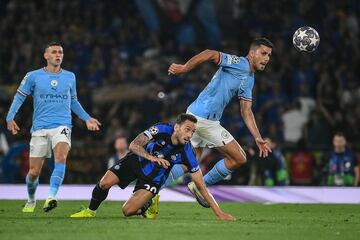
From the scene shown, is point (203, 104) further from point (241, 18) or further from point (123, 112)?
point (241, 18)

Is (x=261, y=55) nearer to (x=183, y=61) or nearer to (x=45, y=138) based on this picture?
(x=45, y=138)

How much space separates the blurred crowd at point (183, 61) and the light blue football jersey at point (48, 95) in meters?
5.67

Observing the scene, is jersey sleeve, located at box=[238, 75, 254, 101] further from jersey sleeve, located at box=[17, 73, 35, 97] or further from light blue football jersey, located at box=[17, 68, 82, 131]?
jersey sleeve, located at box=[17, 73, 35, 97]

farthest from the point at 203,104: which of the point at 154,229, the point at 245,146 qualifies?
the point at 245,146

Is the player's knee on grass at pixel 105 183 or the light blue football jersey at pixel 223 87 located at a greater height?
the light blue football jersey at pixel 223 87

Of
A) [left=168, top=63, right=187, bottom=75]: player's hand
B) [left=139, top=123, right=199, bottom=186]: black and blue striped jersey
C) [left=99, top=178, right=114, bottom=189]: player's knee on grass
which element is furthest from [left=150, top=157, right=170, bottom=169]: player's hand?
[left=168, top=63, right=187, bottom=75]: player's hand

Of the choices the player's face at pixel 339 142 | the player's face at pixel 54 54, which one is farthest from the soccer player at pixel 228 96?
the player's face at pixel 339 142

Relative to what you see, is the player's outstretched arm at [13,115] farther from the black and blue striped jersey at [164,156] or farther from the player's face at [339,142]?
the player's face at [339,142]

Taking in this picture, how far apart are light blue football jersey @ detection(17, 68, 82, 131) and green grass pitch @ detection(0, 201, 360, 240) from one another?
1243 millimetres

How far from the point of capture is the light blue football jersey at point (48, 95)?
1221 centimetres

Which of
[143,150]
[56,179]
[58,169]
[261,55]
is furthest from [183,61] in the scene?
[143,150]

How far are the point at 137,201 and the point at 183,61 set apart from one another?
10332 millimetres

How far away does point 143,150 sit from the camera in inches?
420

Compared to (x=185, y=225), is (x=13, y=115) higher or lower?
higher
